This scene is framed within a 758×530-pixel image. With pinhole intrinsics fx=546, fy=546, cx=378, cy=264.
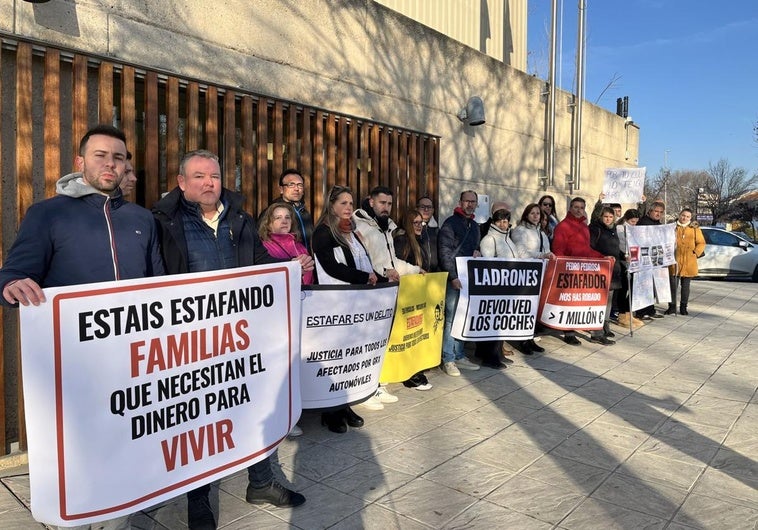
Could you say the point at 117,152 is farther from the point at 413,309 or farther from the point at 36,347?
the point at 413,309

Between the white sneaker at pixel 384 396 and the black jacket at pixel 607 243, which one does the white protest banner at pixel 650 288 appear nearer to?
the black jacket at pixel 607 243

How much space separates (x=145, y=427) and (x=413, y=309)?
3.06 meters

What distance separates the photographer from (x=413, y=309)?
516 cm

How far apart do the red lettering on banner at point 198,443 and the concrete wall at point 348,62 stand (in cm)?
325

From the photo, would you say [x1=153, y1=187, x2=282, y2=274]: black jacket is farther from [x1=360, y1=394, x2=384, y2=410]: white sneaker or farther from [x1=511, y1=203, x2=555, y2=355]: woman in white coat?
[x1=511, y1=203, x2=555, y2=355]: woman in white coat

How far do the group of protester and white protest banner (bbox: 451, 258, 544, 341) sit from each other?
0.47 ft

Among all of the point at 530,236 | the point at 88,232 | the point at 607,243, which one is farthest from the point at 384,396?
the point at 607,243

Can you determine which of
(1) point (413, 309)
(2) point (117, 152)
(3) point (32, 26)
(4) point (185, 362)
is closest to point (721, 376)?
(1) point (413, 309)

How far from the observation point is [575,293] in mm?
7113

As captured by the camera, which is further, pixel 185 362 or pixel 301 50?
pixel 301 50

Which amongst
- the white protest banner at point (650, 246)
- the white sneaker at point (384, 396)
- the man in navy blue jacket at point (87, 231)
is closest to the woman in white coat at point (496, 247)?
the white sneaker at point (384, 396)

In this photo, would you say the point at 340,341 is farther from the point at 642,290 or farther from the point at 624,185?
the point at 624,185

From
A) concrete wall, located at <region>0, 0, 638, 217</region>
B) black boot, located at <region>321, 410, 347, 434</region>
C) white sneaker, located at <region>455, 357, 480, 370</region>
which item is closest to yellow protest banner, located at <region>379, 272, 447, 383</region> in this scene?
black boot, located at <region>321, 410, 347, 434</region>

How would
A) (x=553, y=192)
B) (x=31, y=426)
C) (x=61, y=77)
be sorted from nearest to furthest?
1. (x=31, y=426)
2. (x=61, y=77)
3. (x=553, y=192)
